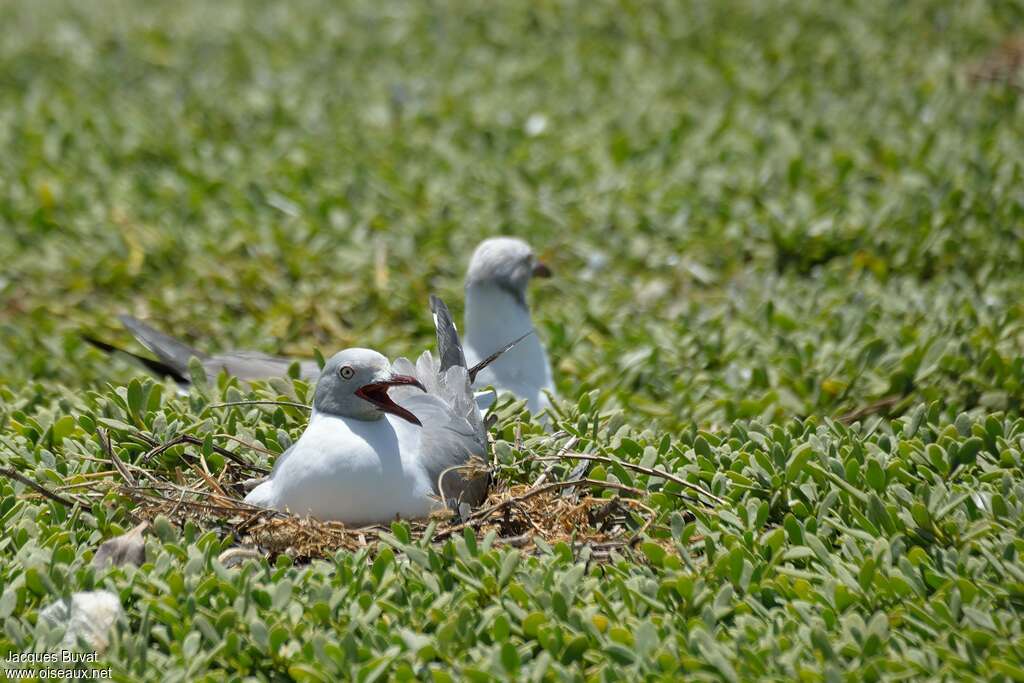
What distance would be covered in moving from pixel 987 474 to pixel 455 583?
5.31 ft

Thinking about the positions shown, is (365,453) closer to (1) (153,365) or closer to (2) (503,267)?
(2) (503,267)

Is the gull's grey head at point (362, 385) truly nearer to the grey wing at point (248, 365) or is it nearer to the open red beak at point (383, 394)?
the open red beak at point (383, 394)

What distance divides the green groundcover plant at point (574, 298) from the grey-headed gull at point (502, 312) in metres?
0.26

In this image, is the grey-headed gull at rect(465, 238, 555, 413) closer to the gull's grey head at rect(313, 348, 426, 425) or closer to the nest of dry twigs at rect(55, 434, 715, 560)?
the nest of dry twigs at rect(55, 434, 715, 560)

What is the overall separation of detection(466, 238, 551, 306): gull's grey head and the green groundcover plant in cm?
49

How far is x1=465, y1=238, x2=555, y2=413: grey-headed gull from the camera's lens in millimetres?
5004

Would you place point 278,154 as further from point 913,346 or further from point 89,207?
point 913,346

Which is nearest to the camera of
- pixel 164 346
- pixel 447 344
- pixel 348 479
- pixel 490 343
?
pixel 348 479

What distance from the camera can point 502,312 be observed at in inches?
203

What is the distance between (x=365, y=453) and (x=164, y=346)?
2.14 m

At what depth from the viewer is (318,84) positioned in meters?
8.77

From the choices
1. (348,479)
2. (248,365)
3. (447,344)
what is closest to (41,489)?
(348,479)

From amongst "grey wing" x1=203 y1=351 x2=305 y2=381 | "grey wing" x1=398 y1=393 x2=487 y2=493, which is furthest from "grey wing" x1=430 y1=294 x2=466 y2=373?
"grey wing" x1=203 y1=351 x2=305 y2=381

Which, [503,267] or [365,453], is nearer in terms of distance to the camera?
[365,453]
